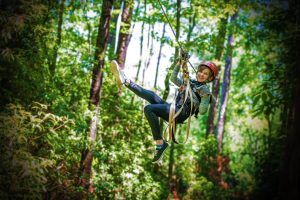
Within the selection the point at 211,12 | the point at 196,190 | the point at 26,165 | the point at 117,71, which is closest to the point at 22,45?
the point at 117,71

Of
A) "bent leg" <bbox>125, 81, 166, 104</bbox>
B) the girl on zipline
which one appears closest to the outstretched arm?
the girl on zipline

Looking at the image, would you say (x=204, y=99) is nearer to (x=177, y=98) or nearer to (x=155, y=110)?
(x=177, y=98)

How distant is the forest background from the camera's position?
A: 4828mm

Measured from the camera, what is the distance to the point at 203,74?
4984 millimetres

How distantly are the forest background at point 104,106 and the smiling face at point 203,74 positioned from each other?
0.73 m

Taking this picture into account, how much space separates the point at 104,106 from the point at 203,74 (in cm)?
496

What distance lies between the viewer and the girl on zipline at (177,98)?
4832mm

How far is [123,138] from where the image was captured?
31.7 feet

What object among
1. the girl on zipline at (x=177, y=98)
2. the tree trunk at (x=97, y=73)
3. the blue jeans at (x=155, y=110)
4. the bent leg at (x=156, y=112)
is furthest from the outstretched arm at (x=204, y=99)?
the tree trunk at (x=97, y=73)

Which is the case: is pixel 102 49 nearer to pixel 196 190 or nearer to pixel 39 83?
pixel 39 83

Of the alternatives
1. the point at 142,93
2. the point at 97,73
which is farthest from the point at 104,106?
the point at 142,93

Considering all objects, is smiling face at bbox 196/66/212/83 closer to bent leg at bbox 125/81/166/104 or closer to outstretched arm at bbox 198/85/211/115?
outstretched arm at bbox 198/85/211/115

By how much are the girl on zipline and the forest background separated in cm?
77

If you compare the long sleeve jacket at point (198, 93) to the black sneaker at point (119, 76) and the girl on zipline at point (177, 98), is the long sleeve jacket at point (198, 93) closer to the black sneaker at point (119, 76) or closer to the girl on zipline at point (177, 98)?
the girl on zipline at point (177, 98)
